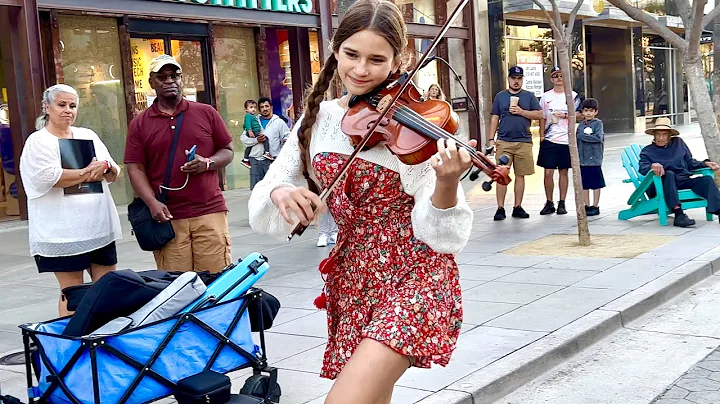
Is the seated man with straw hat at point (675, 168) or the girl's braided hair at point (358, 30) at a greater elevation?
the girl's braided hair at point (358, 30)

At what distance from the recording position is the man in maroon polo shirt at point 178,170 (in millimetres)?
5062

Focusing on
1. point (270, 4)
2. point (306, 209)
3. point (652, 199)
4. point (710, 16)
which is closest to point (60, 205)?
point (306, 209)

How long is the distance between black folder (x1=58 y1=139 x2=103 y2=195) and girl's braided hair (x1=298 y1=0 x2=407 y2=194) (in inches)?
111

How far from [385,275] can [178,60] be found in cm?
1359

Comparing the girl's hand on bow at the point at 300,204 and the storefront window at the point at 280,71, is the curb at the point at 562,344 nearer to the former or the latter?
the girl's hand on bow at the point at 300,204

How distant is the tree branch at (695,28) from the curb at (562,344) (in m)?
4.44

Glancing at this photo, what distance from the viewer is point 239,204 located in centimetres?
1443

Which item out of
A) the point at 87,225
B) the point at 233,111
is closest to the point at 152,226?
the point at 87,225

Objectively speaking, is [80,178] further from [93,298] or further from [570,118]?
[570,118]

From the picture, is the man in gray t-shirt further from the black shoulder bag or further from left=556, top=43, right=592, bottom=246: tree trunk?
the black shoulder bag

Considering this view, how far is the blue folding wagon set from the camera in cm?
333

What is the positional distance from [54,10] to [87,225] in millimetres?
8489

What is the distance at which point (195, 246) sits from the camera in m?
5.15

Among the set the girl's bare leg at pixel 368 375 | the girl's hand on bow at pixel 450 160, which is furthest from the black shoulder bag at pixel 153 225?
the girl's hand on bow at pixel 450 160
